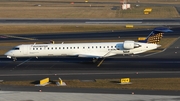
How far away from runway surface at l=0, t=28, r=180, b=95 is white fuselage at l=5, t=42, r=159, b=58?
1.33m

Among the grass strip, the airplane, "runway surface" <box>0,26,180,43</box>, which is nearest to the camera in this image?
the grass strip

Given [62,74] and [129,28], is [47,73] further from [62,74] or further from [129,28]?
[129,28]

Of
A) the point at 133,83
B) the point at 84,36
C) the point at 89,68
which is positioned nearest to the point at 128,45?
the point at 89,68

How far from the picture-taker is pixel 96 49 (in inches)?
2410

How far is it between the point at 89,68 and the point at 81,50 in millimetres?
4707

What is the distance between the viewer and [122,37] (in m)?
85.4

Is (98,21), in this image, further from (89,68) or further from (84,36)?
(89,68)

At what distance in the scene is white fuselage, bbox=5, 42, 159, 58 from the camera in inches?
2397

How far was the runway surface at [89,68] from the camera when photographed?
52.5m

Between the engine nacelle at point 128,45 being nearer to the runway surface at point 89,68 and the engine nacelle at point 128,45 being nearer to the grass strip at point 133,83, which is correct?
the runway surface at point 89,68

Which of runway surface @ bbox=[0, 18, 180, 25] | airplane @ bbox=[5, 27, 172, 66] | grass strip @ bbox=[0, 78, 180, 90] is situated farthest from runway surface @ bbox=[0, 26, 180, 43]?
grass strip @ bbox=[0, 78, 180, 90]

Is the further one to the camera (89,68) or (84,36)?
(84,36)

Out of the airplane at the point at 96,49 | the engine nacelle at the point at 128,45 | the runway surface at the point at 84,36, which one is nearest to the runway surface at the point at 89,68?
the airplane at the point at 96,49

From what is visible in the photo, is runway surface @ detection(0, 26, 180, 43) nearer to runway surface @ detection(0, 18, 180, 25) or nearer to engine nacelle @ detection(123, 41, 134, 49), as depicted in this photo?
runway surface @ detection(0, 18, 180, 25)
